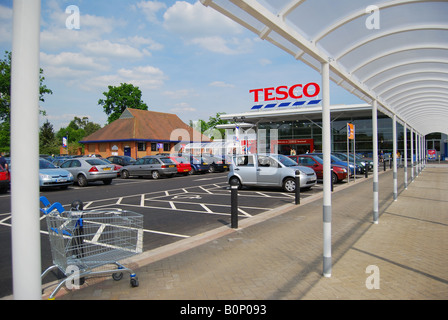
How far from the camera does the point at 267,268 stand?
493 centimetres

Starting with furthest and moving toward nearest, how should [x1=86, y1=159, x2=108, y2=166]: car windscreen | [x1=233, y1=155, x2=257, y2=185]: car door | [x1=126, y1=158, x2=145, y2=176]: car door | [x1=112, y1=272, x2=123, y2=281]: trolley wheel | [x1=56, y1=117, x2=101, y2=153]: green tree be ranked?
1. [x1=56, y1=117, x2=101, y2=153]: green tree
2. [x1=126, y1=158, x2=145, y2=176]: car door
3. [x1=86, y1=159, x2=108, y2=166]: car windscreen
4. [x1=233, y1=155, x2=257, y2=185]: car door
5. [x1=112, y1=272, x2=123, y2=281]: trolley wheel

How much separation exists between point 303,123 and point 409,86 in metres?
35.1

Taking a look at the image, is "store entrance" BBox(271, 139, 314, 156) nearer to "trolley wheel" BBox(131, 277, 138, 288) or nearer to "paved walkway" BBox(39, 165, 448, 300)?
"paved walkway" BBox(39, 165, 448, 300)

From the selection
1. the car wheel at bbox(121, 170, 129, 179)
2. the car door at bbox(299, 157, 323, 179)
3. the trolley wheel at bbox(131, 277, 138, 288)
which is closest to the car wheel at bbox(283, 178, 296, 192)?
the car door at bbox(299, 157, 323, 179)

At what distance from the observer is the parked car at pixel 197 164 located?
25.5 metres

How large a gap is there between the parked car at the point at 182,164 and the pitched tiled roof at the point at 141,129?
69.4 feet

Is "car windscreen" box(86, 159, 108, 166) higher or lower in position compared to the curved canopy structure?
lower

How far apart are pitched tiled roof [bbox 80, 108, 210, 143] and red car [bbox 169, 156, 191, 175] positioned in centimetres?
2116

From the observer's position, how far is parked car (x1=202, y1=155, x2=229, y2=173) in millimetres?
26516

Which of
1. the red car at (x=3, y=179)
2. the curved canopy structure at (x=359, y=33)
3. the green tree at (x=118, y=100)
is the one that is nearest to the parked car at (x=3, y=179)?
the red car at (x=3, y=179)

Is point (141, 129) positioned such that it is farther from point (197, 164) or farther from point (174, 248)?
point (174, 248)

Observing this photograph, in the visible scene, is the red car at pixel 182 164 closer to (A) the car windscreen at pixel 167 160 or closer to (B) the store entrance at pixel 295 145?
(A) the car windscreen at pixel 167 160

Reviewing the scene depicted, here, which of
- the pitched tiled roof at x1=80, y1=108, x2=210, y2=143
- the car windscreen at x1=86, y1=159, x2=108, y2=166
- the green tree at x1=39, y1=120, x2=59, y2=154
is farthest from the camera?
the green tree at x1=39, y1=120, x2=59, y2=154

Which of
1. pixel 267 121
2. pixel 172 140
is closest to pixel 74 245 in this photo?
pixel 267 121
